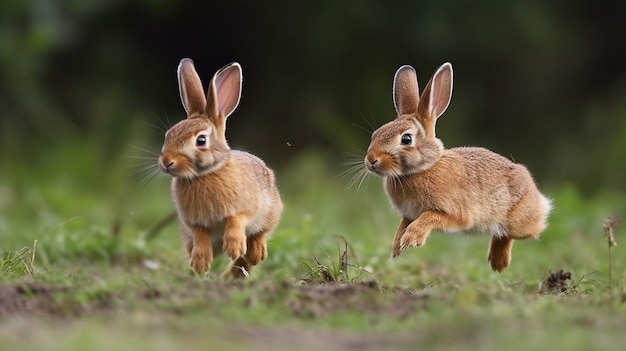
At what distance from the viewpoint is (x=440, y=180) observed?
25.1ft

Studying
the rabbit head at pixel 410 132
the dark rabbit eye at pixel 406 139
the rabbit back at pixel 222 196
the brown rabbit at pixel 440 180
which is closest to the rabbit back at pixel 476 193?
the brown rabbit at pixel 440 180

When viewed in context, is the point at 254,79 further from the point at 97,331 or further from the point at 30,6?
the point at 97,331

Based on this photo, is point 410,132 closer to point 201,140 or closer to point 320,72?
point 201,140

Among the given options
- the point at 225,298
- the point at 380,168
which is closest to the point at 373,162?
the point at 380,168

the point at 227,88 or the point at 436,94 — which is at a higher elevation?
the point at 436,94

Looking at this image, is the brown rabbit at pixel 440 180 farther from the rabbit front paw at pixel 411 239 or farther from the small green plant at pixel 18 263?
the small green plant at pixel 18 263

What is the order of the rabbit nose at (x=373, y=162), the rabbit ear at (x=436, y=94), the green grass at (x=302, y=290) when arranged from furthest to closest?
1. the rabbit ear at (x=436, y=94)
2. the rabbit nose at (x=373, y=162)
3. the green grass at (x=302, y=290)

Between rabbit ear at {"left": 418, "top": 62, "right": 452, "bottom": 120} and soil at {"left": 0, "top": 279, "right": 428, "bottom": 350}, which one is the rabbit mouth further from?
soil at {"left": 0, "top": 279, "right": 428, "bottom": 350}

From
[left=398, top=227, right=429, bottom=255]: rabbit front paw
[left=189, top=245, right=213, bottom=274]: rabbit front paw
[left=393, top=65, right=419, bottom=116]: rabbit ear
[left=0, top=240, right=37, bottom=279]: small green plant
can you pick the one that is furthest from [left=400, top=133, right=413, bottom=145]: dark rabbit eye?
[left=0, top=240, right=37, bottom=279]: small green plant

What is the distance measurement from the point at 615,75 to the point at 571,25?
55.3 inches

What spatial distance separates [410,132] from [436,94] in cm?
36

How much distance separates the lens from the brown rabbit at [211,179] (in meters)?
7.13

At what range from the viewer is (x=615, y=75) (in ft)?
57.1

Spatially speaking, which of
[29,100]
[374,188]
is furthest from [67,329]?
[29,100]
